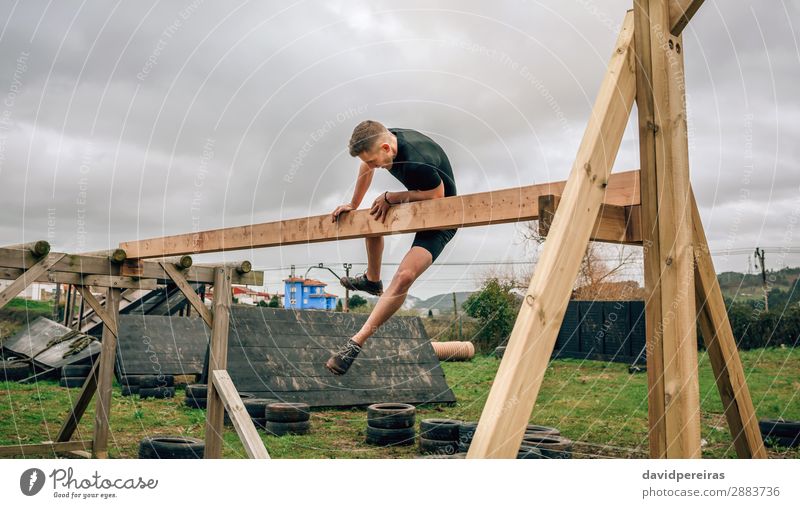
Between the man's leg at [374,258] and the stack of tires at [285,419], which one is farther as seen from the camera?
the stack of tires at [285,419]

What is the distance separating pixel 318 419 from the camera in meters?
10.2

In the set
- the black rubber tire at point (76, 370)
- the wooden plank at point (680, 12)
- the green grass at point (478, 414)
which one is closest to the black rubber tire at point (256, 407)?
the green grass at point (478, 414)

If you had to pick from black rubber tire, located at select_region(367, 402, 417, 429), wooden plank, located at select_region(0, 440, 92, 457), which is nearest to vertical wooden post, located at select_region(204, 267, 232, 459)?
wooden plank, located at select_region(0, 440, 92, 457)

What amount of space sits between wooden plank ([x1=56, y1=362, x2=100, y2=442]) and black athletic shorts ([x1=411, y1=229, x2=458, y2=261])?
507 cm

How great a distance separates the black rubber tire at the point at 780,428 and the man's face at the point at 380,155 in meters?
6.37

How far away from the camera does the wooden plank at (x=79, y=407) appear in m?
7.18

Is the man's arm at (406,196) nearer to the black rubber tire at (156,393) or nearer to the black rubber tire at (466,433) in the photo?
the black rubber tire at (466,433)

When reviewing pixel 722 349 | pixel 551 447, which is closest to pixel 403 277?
pixel 722 349

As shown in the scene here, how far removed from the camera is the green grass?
812 cm

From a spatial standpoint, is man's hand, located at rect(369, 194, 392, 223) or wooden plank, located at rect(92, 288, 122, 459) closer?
man's hand, located at rect(369, 194, 392, 223)

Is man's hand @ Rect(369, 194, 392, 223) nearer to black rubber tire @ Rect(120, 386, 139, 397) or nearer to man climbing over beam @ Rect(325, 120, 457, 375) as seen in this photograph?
man climbing over beam @ Rect(325, 120, 457, 375)
